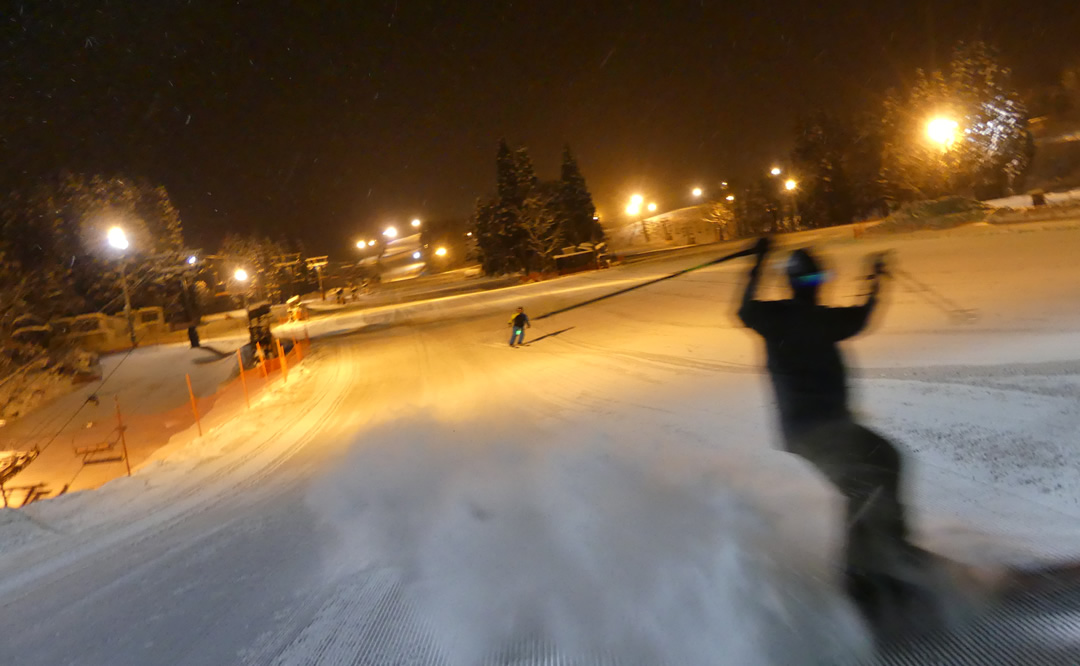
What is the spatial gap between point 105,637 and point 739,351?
379 inches

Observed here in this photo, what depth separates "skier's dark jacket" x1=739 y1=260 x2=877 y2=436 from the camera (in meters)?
3.94

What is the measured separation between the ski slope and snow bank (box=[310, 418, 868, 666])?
0.06 feet

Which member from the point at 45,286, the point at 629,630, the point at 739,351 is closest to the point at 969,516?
the point at 629,630

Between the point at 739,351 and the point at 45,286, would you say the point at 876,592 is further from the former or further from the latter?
the point at 45,286

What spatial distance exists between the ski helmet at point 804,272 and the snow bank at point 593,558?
5.54 feet

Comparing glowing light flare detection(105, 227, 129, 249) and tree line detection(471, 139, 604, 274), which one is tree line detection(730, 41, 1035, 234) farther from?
glowing light flare detection(105, 227, 129, 249)

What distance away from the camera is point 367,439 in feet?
30.2

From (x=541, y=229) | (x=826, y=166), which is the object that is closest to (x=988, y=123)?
(x=826, y=166)

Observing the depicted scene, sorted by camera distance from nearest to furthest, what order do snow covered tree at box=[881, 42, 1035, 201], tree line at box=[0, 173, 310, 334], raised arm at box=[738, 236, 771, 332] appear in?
raised arm at box=[738, 236, 771, 332], tree line at box=[0, 173, 310, 334], snow covered tree at box=[881, 42, 1035, 201]

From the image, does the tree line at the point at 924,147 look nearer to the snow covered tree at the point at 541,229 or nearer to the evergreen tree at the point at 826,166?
the evergreen tree at the point at 826,166

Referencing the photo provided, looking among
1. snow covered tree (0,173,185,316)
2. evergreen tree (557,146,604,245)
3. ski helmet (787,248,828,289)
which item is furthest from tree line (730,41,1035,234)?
snow covered tree (0,173,185,316)

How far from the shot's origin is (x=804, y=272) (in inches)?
158

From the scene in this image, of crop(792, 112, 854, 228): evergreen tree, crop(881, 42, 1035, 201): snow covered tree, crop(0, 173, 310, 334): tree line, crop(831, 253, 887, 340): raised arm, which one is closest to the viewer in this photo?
crop(831, 253, 887, 340): raised arm

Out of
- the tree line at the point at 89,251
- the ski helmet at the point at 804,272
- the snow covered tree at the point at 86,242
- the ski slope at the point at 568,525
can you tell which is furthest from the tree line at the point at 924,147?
the snow covered tree at the point at 86,242
